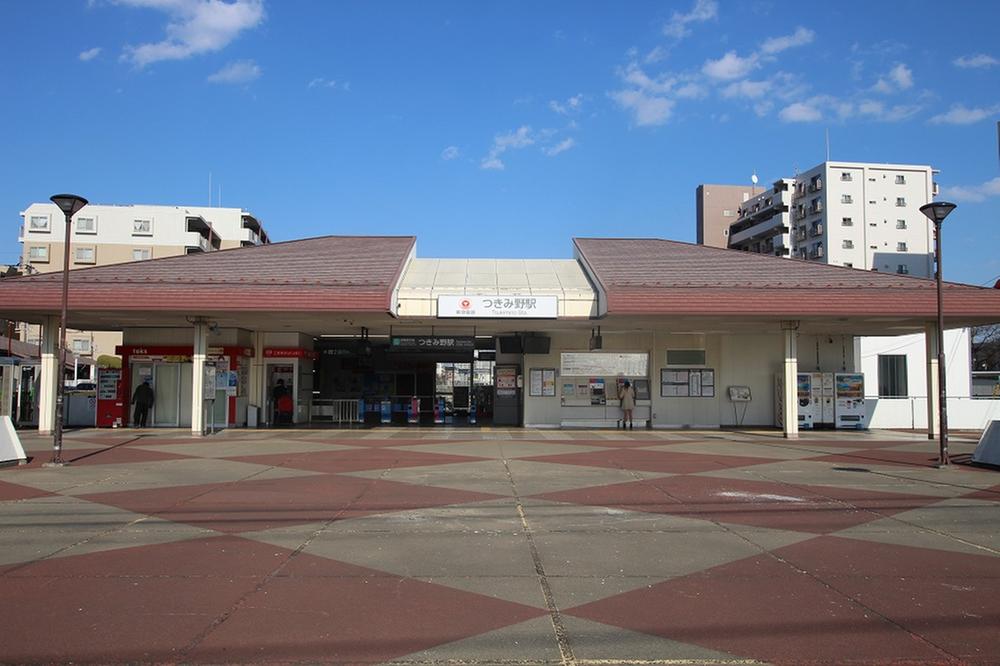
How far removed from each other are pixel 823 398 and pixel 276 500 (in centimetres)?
2020

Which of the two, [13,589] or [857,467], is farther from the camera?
[857,467]

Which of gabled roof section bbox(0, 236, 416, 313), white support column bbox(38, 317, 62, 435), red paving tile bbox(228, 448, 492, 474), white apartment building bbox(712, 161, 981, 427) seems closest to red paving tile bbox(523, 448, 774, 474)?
red paving tile bbox(228, 448, 492, 474)

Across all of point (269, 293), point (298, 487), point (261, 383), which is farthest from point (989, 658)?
point (261, 383)

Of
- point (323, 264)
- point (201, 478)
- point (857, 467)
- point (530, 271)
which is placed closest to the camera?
point (201, 478)

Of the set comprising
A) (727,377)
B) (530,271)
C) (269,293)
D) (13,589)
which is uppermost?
(530,271)

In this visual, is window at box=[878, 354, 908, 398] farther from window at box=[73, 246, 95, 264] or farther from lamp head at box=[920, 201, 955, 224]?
window at box=[73, 246, 95, 264]

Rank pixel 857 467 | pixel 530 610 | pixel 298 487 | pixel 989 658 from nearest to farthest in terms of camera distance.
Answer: pixel 989 658 < pixel 530 610 < pixel 298 487 < pixel 857 467

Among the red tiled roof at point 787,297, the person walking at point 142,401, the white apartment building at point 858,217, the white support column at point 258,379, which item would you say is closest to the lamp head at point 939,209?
the red tiled roof at point 787,297

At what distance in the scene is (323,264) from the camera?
23.0 metres

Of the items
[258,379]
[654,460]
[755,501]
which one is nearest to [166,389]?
[258,379]

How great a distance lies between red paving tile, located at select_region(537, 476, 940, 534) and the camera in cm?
975

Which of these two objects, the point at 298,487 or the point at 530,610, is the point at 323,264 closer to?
the point at 298,487

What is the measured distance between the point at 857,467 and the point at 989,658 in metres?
11.0

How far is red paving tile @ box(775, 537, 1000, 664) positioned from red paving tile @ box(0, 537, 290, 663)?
5.27 m
